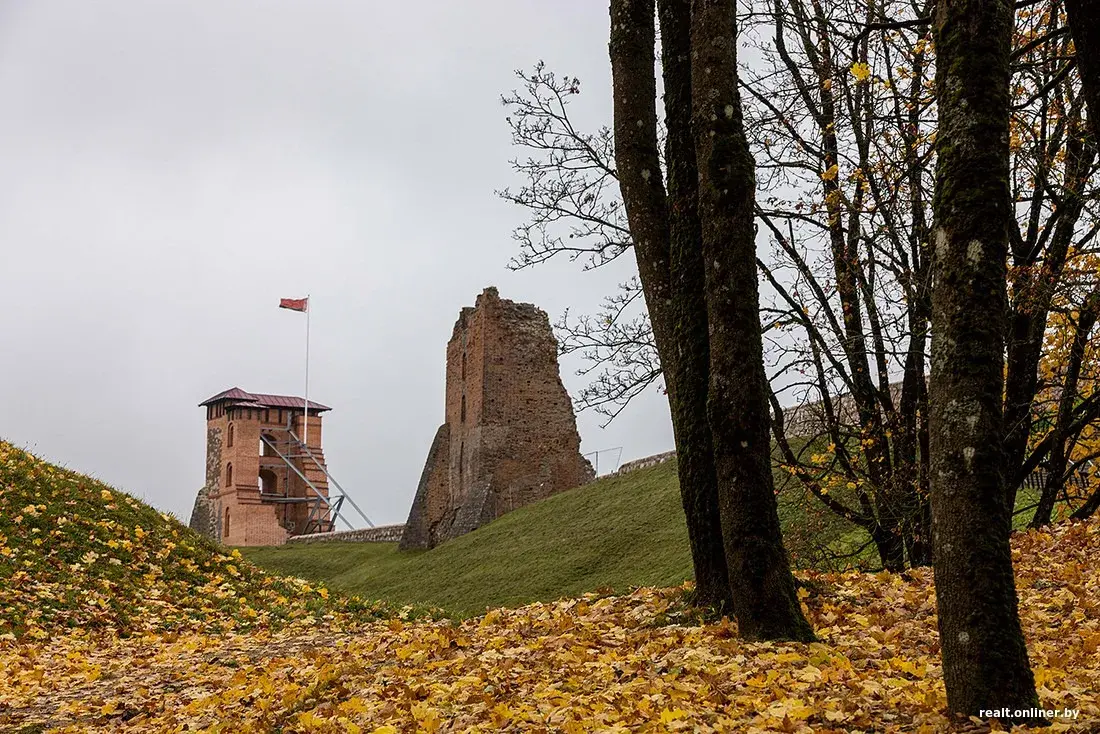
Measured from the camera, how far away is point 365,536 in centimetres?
3716

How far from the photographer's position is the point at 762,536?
6070mm

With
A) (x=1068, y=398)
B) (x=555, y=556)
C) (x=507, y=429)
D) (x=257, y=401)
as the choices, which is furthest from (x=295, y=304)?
(x=1068, y=398)

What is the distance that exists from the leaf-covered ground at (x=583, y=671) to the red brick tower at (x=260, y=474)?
38699 millimetres

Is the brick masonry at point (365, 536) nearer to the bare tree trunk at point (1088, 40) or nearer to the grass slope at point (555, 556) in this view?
the grass slope at point (555, 556)

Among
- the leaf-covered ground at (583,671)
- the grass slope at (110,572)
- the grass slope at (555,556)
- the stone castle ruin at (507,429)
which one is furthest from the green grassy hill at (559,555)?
the leaf-covered ground at (583,671)

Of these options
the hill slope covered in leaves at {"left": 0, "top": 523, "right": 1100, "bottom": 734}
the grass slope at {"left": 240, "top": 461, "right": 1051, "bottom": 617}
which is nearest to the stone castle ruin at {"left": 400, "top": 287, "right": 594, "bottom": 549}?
the grass slope at {"left": 240, "top": 461, "right": 1051, "bottom": 617}

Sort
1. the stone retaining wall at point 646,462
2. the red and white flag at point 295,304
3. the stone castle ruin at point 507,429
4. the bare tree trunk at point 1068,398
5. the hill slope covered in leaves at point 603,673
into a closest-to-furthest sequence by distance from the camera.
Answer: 1. the hill slope covered in leaves at point 603,673
2. the bare tree trunk at point 1068,398
3. the stone retaining wall at point 646,462
4. the stone castle ruin at point 507,429
5. the red and white flag at point 295,304

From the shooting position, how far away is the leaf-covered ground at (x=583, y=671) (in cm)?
473

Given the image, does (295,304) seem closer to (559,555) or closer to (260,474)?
(260,474)

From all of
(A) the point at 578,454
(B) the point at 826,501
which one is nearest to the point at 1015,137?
(B) the point at 826,501

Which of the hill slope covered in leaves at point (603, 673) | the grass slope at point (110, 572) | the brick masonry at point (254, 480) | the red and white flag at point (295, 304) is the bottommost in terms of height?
the hill slope covered in leaves at point (603, 673)

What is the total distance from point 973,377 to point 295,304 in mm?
45941

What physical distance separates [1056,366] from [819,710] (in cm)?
707

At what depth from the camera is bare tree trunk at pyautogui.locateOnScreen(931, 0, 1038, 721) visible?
4117mm
